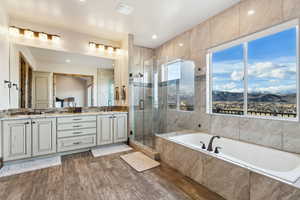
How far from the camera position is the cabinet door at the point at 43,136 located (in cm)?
257

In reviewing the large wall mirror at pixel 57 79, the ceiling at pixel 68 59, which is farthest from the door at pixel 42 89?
the ceiling at pixel 68 59

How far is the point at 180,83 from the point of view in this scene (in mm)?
3371

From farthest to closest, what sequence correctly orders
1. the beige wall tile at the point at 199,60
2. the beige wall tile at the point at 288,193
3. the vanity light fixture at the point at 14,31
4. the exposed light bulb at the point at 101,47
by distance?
the exposed light bulb at the point at 101,47, the beige wall tile at the point at 199,60, the vanity light fixture at the point at 14,31, the beige wall tile at the point at 288,193

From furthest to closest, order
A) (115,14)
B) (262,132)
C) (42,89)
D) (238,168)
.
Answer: (42,89) → (115,14) → (262,132) → (238,168)

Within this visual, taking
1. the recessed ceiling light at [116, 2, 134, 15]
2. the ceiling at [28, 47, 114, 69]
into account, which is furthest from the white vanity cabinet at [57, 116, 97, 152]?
the recessed ceiling light at [116, 2, 134, 15]

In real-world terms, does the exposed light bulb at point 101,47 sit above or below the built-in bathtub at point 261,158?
above

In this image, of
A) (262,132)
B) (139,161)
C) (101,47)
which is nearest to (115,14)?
(101,47)

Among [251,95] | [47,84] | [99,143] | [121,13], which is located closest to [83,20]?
[121,13]

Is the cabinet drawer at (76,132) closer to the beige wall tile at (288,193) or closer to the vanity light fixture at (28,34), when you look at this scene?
the vanity light fixture at (28,34)

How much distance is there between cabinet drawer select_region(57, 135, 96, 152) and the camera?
2.83m

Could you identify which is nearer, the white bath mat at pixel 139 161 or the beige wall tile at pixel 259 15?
the beige wall tile at pixel 259 15

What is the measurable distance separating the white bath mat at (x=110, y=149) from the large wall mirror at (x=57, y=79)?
116 centimetres

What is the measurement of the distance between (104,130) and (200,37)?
3.05 metres

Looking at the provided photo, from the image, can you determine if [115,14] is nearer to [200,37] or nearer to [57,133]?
[200,37]
